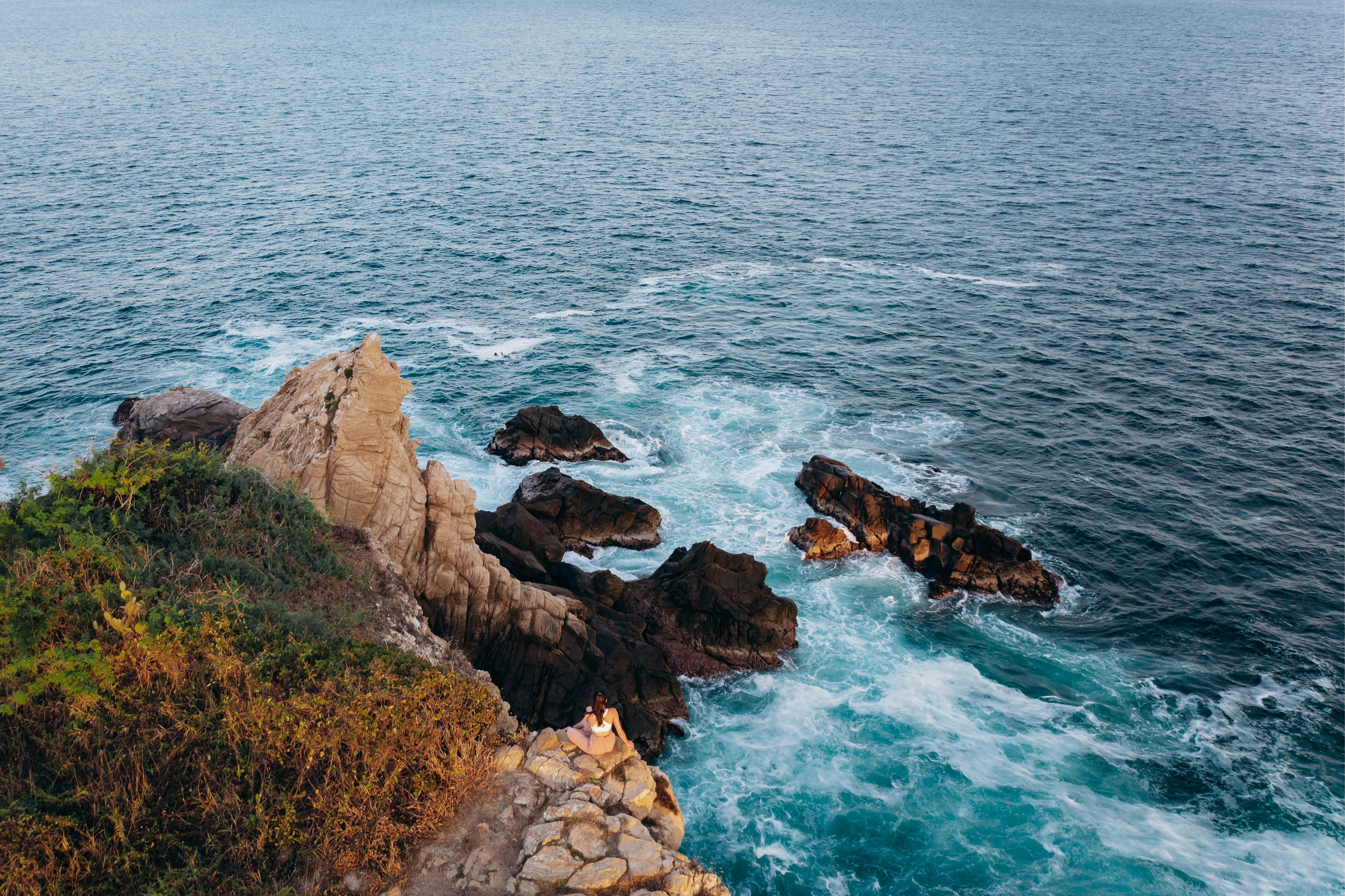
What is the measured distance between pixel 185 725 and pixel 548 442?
1263 inches

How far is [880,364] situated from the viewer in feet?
181

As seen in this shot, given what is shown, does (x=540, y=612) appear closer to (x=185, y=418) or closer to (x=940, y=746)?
(x=940, y=746)

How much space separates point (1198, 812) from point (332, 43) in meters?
218

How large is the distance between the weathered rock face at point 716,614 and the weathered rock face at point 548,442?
12.1 meters

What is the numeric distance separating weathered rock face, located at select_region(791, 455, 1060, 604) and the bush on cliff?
26.3 metres

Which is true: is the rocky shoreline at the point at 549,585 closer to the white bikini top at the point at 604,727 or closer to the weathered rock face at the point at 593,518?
the weathered rock face at the point at 593,518

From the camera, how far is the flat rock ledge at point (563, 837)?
13.1 metres

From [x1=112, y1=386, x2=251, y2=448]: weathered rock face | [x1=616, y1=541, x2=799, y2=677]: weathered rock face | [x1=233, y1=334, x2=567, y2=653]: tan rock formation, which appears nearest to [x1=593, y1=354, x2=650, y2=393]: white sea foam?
[x1=616, y1=541, x2=799, y2=677]: weathered rock face

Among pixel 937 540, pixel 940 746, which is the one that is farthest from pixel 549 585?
pixel 937 540

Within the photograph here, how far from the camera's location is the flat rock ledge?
13.1m

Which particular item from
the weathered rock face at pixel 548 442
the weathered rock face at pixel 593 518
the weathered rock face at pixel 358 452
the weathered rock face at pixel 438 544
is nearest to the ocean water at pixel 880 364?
the weathered rock face at pixel 593 518

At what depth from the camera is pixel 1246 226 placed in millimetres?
71500

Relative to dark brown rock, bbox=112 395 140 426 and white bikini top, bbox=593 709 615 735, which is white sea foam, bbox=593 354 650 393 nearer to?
dark brown rock, bbox=112 395 140 426

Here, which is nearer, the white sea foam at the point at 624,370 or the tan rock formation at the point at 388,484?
the tan rock formation at the point at 388,484
